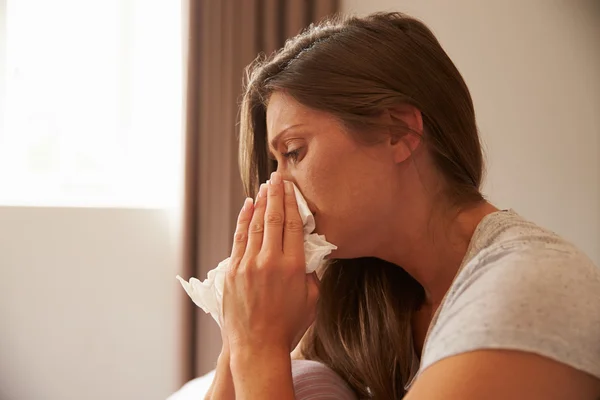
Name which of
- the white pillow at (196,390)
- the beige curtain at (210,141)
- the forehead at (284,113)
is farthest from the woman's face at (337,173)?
the beige curtain at (210,141)

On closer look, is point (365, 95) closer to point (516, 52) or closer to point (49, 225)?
point (516, 52)

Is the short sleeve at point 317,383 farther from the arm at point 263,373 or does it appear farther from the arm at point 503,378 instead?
the arm at point 503,378

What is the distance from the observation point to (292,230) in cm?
105

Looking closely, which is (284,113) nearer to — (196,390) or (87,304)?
(196,390)

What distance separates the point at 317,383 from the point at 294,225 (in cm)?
30

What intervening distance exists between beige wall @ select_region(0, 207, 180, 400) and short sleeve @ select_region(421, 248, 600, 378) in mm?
1649

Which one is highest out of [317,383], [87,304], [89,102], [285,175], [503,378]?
[89,102]

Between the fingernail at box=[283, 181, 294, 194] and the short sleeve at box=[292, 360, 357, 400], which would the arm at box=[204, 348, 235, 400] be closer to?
the short sleeve at box=[292, 360, 357, 400]

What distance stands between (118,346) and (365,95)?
1.71m

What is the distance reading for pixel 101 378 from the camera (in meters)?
2.33

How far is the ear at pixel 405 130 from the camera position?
103 centimetres

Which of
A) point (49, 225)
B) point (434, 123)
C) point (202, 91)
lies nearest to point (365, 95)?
point (434, 123)

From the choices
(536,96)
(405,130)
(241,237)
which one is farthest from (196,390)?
(536,96)

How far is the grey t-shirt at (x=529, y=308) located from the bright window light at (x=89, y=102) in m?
1.74
